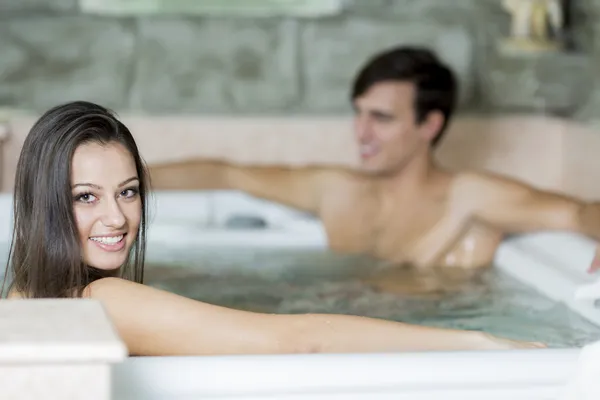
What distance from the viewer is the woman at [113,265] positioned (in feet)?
4.75

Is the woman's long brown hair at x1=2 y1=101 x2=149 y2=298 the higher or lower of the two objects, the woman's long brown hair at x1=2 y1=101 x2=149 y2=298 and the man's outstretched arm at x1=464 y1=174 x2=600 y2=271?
the higher

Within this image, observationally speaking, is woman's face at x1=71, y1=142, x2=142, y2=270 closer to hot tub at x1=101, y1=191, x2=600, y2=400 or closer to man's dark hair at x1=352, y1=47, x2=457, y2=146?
hot tub at x1=101, y1=191, x2=600, y2=400

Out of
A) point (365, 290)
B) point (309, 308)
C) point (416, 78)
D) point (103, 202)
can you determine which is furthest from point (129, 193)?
point (416, 78)

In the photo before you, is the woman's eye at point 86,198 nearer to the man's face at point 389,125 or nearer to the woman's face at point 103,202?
the woman's face at point 103,202

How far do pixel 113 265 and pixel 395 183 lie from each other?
5.39 feet

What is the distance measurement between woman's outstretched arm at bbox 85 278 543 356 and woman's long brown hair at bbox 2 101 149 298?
78mm

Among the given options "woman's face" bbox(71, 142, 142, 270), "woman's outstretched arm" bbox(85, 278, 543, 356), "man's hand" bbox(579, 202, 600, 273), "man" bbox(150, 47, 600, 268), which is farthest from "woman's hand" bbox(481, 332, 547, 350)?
"man" bbox(150, 47, 600, 268)

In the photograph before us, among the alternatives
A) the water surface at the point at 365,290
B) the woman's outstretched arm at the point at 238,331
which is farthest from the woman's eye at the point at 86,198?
the water surface at the point at 365,290

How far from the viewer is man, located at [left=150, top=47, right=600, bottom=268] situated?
9.84ft

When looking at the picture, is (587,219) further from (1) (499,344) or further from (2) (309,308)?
(1) (499,344)

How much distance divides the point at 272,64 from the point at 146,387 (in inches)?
106

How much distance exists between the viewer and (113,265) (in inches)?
63.3

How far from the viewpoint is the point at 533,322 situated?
235 centimetres

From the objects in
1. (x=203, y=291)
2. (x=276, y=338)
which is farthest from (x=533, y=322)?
(x=276, y=338)
